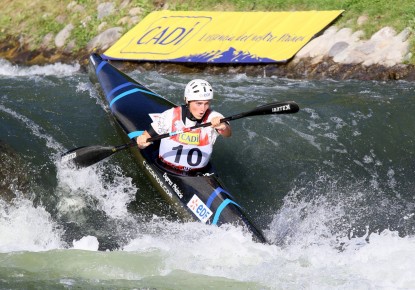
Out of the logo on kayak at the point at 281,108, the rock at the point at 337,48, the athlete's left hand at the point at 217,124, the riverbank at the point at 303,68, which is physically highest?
the rock at the point at 337,48

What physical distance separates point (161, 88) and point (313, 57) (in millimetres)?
2774

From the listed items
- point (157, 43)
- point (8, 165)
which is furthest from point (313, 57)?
point (8, 165)

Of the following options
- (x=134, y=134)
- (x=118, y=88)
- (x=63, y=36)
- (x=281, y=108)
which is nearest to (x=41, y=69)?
(x=63, y=36)

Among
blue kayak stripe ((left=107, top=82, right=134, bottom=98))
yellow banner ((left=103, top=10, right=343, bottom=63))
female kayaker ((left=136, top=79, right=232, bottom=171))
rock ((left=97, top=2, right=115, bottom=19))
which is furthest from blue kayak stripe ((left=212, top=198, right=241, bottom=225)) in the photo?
rock ((left=97, top=2, right=115, bottom=19))

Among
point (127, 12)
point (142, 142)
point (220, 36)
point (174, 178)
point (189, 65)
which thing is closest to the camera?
point (142, 142)

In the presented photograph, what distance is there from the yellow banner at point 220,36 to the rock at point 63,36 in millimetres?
1828

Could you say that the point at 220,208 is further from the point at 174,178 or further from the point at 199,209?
the point at 174,178

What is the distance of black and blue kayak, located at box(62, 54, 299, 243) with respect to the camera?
25.4ft

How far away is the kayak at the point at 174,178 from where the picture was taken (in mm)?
7723

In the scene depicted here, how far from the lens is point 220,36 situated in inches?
584

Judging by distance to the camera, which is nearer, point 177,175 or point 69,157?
point 177,175

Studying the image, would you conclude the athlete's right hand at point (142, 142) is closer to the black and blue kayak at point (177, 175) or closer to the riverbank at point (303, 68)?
the black and blue kayak at point (177, 175)

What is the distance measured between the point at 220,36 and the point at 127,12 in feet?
10.0

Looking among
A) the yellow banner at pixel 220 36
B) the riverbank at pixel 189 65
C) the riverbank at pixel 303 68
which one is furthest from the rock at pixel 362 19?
the riverbank at pixel 303 68
